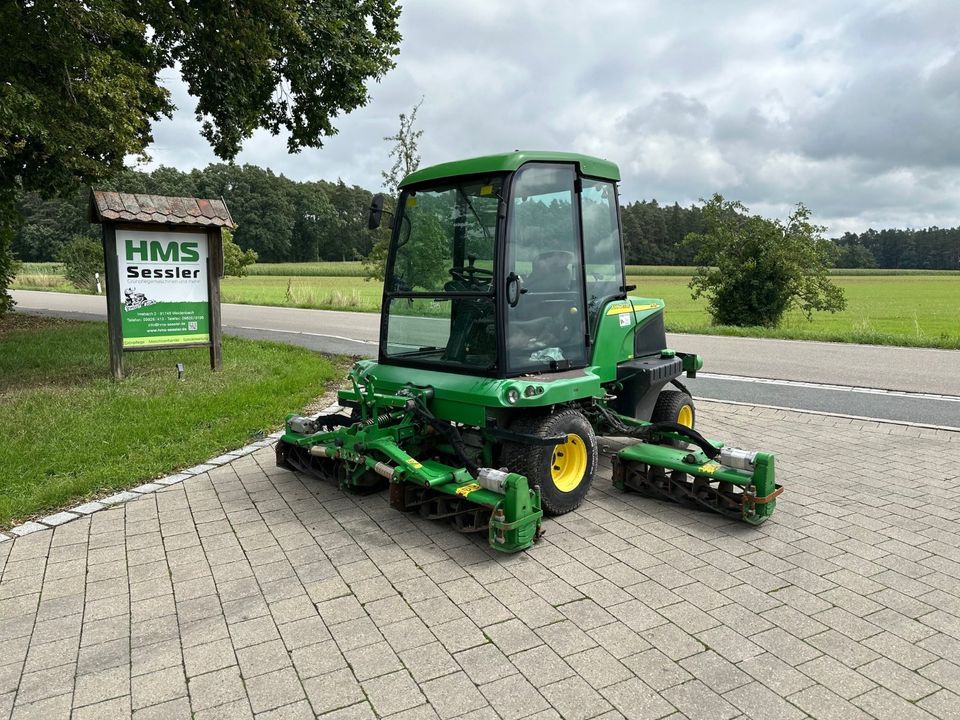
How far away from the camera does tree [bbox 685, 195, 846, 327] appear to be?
17812 millimetres

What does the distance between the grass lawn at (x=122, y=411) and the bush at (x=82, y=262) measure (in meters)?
27.3

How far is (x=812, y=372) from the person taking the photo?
Result: 1071 cm

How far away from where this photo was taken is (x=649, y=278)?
52.3 meters

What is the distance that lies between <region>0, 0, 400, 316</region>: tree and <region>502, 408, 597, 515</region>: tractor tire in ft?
21.2

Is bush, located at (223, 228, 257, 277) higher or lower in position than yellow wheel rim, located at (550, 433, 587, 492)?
higher

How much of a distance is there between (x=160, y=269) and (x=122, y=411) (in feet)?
8.82

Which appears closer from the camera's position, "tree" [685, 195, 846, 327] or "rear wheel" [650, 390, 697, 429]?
"rear wheel" [650, 390, 697, 429]

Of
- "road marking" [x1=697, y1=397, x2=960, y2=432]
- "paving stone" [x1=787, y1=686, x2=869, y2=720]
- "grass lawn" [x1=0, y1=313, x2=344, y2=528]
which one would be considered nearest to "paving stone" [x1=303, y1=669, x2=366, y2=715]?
"paving stone" [x1=787, y1=686, x2=869, y2=720]

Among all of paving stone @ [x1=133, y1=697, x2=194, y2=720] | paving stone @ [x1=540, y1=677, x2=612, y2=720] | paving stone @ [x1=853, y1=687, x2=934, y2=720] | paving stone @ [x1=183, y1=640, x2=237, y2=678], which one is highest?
paving stone @ [x1=853, y1=687, x2=934, y2=720]

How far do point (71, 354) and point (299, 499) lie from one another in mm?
8242

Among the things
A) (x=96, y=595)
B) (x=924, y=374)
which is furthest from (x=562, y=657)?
(x=924, y=374)

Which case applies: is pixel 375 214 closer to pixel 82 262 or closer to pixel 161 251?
pixel 161 251

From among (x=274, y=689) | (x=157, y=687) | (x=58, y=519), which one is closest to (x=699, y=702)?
(x=274, y=689)

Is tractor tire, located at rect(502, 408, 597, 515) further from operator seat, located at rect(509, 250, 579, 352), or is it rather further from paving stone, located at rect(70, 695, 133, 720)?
paving stone, located at rect(70, 695, 133, 720)
